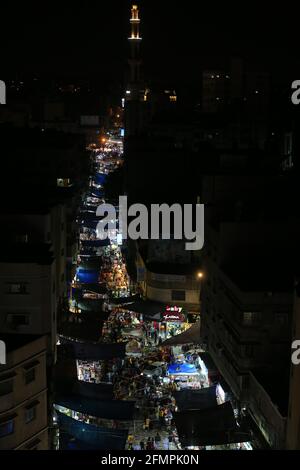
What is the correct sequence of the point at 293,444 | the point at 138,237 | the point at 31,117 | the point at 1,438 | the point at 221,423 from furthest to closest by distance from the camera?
the point at 31,117
the point at 138,237
the point at 221,423
the point at 293,444
the point at 1,438

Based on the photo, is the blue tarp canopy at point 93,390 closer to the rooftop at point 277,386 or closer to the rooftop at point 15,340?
the rooftop at point 277,386

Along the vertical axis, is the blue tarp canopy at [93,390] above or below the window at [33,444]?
below

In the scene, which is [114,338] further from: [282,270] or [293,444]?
[293,444]

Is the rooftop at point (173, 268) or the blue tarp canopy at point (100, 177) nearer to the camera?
the rooftop at point (173, 268)

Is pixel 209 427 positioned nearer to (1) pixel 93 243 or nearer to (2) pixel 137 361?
(2) pixel 137 361

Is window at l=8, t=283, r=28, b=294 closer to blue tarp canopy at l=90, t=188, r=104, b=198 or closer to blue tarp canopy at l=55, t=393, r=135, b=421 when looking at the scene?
blue tarp canopy at l=55, t=393, r=135, b=421

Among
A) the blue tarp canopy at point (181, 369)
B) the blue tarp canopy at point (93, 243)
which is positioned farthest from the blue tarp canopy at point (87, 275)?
the blue tarp canopy at point (181, 369)
